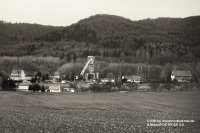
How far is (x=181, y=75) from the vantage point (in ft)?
461

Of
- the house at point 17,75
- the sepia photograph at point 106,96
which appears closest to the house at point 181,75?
the sepia photograph at point 106,96

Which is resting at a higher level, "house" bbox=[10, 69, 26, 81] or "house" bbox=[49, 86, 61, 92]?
"house" bbox=[10, 69, 26, 81]

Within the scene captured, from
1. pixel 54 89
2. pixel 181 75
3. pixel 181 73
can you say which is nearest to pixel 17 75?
pixel 54 89

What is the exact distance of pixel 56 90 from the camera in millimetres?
107125

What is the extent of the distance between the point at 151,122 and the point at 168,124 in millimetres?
3131

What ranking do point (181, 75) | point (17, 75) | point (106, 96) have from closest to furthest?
point (106, 96), point (181, 75), point (17, 75)

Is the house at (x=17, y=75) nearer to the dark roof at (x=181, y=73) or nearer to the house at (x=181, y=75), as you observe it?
the house at (x=181, y=75)

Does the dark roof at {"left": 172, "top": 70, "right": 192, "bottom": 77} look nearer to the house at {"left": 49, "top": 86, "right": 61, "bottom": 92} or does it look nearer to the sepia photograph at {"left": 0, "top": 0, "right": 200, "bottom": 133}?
the sepia photograph at {"left": 0, "top": 0, "right": 200, "bottom": 133}

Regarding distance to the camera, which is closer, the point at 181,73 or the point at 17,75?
the point at 181,73

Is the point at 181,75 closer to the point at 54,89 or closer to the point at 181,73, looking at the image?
the point at 181,73

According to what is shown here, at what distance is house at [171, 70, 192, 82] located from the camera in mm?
136488

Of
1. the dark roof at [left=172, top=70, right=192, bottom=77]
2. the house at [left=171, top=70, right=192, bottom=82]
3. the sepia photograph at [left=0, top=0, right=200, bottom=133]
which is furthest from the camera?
the dark roof at [left=172, top=70, right=192, bottom=77]

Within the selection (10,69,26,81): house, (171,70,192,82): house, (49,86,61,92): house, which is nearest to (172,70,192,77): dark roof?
(171,70,192,82): house

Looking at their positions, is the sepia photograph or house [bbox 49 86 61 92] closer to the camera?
the sepia photograph
